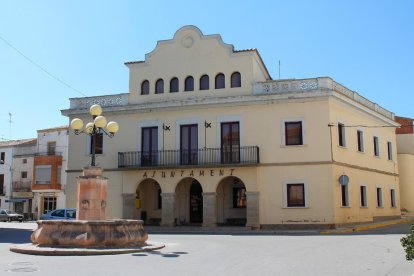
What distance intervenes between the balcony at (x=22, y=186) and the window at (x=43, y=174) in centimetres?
243

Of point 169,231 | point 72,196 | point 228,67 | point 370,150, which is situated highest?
point 228,67

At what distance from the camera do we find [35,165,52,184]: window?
5150 cm

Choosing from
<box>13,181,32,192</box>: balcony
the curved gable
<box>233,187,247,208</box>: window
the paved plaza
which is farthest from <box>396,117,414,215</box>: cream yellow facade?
<box>13,181,32,192</box>: balcony

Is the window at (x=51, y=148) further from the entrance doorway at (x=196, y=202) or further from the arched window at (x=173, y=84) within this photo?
the entrance doorway at (x=196, y=202)

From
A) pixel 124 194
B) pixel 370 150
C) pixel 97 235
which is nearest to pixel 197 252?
pixel 97 235

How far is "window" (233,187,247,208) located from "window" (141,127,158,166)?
5.20 metres

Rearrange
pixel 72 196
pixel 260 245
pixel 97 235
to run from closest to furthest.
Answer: pixel 97 235
pixel 260 245
pixel 72 196

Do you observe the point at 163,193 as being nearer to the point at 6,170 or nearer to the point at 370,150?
Answer: the point at 370,150

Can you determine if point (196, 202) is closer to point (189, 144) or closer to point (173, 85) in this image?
point (189, 144)

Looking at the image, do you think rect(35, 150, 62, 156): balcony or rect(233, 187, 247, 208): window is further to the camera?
rect(35, 150, 62, 156): balcony

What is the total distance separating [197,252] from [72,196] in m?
19.3

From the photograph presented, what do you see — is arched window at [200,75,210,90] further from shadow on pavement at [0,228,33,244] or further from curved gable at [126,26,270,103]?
shadow on pavement at [0,228,33,244]

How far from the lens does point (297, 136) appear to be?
2777 centimetres

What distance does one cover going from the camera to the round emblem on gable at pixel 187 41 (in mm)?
30734
